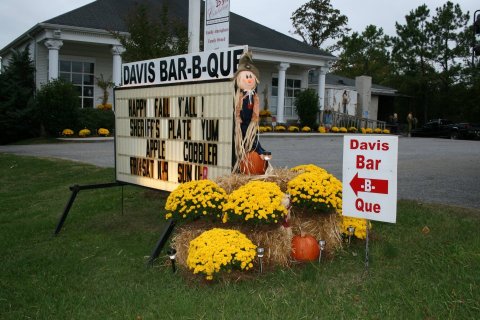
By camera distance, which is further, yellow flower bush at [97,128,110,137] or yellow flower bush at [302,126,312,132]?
yellow flower bush at [302,126,312,132]

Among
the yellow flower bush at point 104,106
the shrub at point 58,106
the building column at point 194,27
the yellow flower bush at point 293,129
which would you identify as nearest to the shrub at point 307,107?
the yellow flower bush at point 293,129

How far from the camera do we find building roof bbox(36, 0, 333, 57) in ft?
78.6

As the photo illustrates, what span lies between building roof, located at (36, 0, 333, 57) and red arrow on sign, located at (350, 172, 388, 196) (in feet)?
60.3

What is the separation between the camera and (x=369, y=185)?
417 centimetres

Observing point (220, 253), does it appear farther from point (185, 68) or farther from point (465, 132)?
point (465, 132)

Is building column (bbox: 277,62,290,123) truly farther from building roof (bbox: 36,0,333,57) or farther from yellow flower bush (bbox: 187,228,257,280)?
yellow flower bush (bbox: 187,228,257,280)

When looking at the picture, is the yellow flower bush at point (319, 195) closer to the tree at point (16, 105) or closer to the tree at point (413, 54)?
the tree at point (16, 105)

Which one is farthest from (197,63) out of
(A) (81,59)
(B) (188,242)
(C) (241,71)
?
(A) (81,59)

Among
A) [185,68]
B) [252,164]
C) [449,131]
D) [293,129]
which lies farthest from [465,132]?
[252,164]

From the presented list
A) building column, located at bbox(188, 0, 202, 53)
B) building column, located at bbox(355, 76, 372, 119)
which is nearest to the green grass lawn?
building column, located at bbox(188, 0, 202, 53)

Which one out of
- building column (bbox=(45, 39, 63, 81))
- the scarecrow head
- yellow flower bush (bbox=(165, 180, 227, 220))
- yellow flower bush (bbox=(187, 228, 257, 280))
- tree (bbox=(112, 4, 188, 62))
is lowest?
yellow flower bush (bbox=(187, 228, 257, 280))

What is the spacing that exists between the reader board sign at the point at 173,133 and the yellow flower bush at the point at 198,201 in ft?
1.51

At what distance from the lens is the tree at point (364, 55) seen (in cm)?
6028

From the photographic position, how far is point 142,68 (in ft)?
22.0
